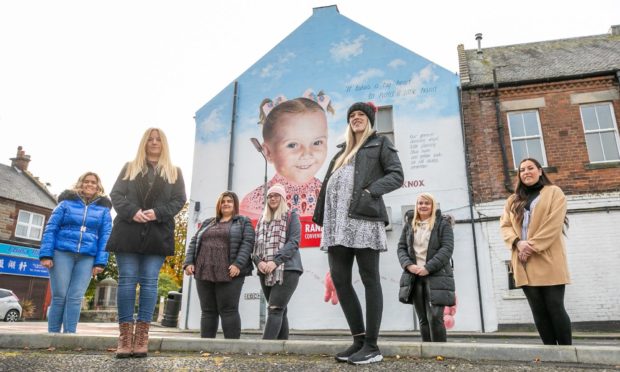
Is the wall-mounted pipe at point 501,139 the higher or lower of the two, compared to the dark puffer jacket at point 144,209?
higher

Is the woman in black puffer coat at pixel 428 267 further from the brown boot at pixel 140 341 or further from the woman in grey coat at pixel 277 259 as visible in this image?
the brown boot at pixel 140 341

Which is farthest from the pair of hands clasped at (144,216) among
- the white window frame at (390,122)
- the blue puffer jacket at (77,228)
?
the white window frame at (390,122)

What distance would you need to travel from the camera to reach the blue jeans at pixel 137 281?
3408 mm

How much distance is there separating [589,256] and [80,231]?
35.0 ft

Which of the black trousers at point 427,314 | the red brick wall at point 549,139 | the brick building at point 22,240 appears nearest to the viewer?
the black trousers at point 427,314

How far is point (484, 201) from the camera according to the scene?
10.9 meters

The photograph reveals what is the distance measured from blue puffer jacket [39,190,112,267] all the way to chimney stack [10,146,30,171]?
31.9 metres

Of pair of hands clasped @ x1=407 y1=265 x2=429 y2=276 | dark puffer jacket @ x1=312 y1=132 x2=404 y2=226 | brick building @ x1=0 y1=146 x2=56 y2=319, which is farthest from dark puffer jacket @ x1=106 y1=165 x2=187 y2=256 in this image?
brick building @ x1=0 y1=146 x2=56 y2=319

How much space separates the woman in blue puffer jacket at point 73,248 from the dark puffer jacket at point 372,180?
124 inches

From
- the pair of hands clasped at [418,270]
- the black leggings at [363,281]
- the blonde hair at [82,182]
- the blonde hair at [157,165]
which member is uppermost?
the blonde hair at [82,182]

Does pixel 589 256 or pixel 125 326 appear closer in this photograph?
pixel 125 326

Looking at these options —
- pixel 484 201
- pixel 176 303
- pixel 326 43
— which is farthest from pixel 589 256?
pixel 176 303

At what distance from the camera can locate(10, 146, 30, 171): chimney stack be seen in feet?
103

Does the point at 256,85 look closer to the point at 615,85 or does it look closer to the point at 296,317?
the point at 296,317
